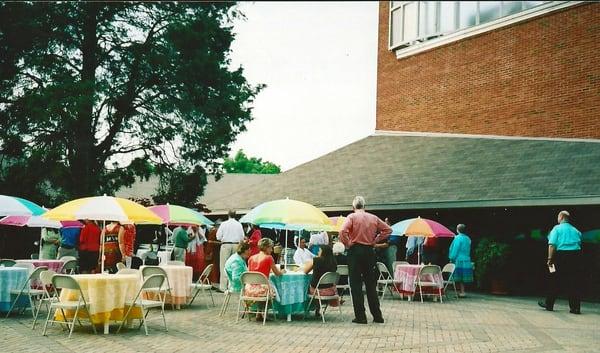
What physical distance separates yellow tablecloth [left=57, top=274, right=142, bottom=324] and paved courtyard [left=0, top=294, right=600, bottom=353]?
30 centimetres

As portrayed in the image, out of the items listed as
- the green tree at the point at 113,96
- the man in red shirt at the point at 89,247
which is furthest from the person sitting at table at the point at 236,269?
the green tree at the point at 113,96

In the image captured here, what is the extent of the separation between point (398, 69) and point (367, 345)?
18072mm

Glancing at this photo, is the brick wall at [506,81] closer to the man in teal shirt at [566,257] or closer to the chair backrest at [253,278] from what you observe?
the man in teal shirt at [566,257]

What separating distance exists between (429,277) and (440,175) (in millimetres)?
5097

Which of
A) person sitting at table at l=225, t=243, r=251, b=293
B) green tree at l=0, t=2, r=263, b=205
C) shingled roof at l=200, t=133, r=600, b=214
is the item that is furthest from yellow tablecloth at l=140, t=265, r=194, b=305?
green tree at l=0, t=2, r=263, b=205

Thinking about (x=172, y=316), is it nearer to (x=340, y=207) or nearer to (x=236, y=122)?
(x=340, y=207)

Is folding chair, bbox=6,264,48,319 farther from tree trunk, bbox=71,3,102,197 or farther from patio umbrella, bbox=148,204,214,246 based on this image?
tree trunk, bbox=71,3,102,197

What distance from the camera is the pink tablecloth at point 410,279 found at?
14.6 metres

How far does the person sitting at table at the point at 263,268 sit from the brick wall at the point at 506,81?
37.3 ft

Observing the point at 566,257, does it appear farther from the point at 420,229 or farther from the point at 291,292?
the point at 291,292

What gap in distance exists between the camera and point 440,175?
19172mm

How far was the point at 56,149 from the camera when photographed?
20438 millimetres

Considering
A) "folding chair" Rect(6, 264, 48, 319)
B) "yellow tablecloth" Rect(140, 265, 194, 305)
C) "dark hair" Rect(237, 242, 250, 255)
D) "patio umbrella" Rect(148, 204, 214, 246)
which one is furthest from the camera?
"patio umbrella" Rect(148, 204, 214, 246)

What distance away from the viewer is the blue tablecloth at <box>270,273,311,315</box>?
10727 millimetres
